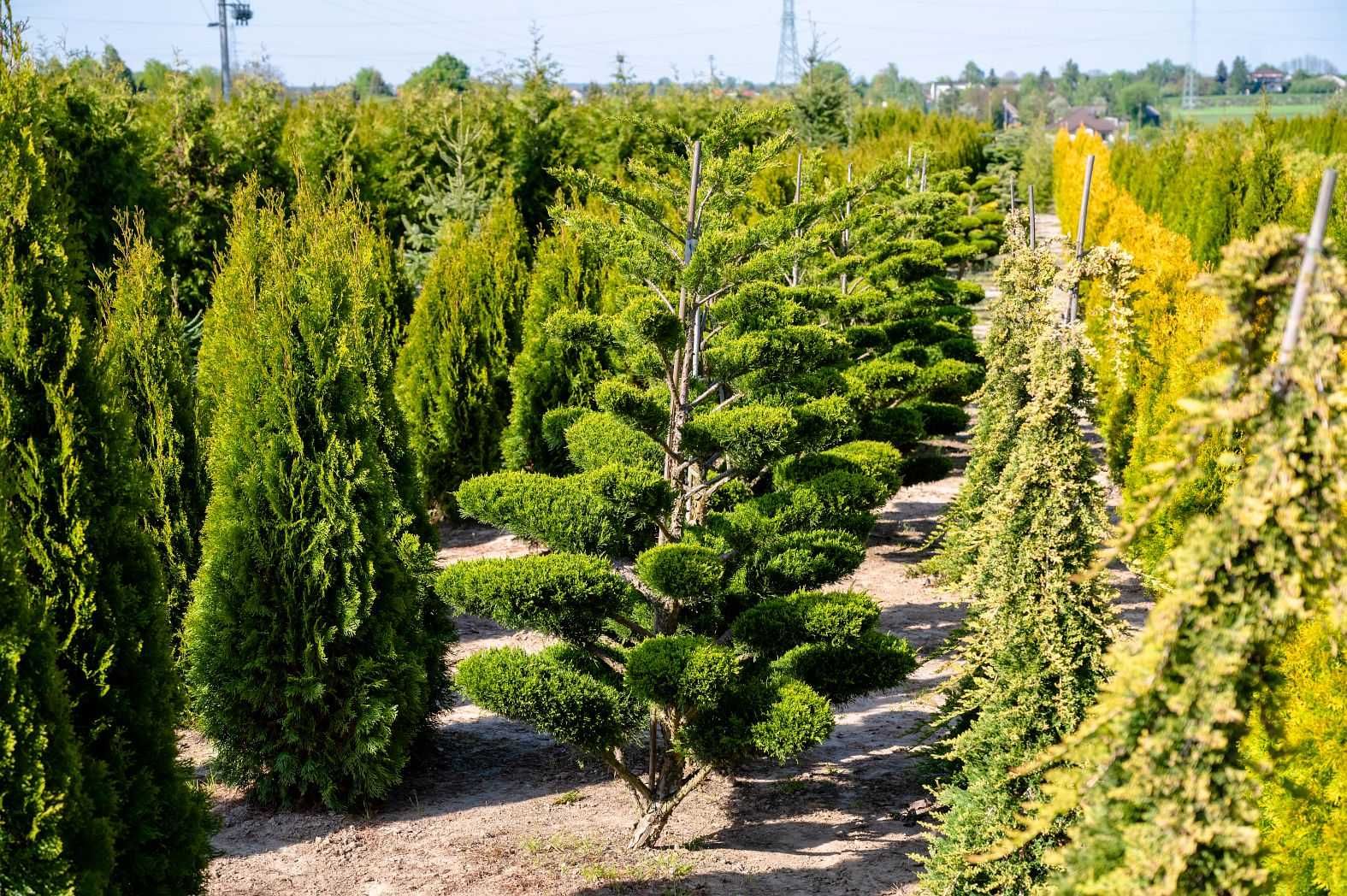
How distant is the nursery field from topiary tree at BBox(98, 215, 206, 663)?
0.08 feet

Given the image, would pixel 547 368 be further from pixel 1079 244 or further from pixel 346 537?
pixel 1079 244

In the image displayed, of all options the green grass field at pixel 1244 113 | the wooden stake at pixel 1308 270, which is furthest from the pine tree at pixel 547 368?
the green grass field at pixel 1244 113

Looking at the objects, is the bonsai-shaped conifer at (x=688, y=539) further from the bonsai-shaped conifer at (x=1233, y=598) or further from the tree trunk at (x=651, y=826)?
the bonsai-shaped conifer at (x=1233, y=598)

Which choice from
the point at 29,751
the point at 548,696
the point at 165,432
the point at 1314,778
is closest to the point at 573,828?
the point at 548,696

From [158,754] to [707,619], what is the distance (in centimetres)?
287

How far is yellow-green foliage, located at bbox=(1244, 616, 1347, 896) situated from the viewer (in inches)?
166

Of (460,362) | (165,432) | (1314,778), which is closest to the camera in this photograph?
(1314,778)

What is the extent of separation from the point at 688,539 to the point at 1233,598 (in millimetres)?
3961

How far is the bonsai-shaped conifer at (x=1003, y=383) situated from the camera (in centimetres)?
675

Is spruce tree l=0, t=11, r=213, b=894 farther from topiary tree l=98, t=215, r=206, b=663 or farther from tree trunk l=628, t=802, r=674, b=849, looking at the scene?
topiary tree l=98, t=215, r=206, b=663

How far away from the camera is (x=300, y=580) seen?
5.84 meters

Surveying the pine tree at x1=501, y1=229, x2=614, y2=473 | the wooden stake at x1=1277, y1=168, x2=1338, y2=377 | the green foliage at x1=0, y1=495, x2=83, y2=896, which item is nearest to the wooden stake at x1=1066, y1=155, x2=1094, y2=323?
the wooden stake at x1=1277, y1=168, x2=1338, y2=377

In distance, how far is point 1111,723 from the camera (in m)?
2.33

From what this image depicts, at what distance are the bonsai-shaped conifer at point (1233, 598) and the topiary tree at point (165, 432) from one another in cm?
589
